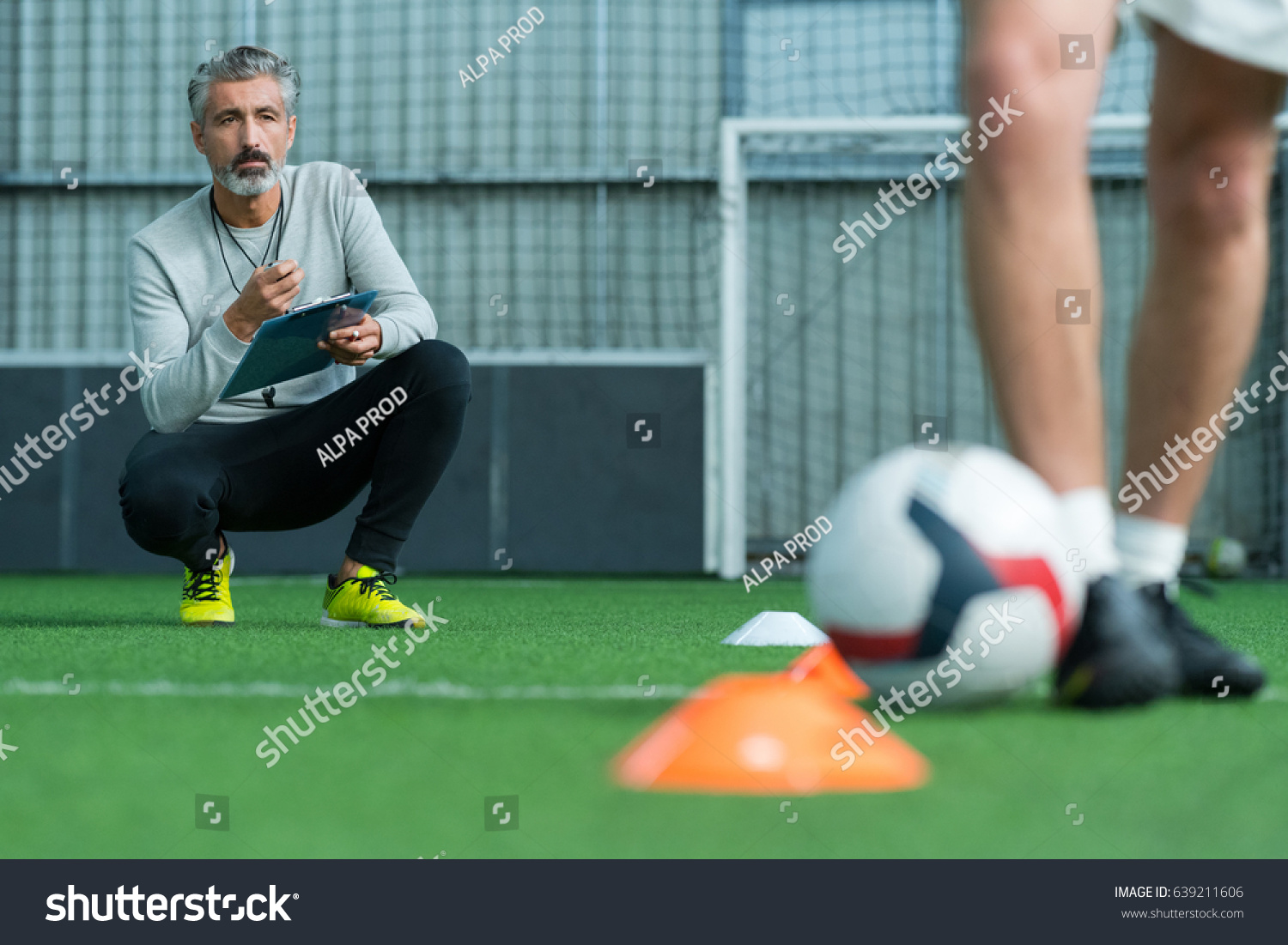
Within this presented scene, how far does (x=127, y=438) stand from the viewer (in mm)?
6039

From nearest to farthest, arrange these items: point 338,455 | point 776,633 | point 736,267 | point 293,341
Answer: point 776,633, point 293,341, point 338,455, point 736,267

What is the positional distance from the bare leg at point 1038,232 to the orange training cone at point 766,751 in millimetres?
489

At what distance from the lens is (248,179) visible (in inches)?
112

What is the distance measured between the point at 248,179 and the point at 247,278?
8.6 inches

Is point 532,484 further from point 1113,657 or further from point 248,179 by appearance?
point 1113,657

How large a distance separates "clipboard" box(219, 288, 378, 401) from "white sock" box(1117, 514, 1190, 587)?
1.50 meters

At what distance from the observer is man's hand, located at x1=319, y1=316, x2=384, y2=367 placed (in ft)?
8.66

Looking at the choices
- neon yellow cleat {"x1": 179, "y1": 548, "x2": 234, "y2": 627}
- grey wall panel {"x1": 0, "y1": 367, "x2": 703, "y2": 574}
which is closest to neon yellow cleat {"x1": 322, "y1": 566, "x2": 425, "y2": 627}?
neon yellow cleat {"x1": 179, "y1": 548, "x2": 234, "y2": 627}

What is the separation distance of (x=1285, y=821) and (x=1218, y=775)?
0.14 metres

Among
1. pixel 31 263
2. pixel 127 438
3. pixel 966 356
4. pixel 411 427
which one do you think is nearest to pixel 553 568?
pixel 127 438

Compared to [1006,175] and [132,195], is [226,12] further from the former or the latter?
[1006,175]

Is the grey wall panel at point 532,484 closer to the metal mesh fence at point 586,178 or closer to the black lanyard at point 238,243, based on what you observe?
the metal mesh fence at point 586,178

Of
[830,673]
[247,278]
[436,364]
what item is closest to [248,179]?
[247,278]

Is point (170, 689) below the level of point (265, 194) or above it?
below
